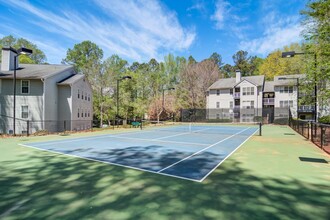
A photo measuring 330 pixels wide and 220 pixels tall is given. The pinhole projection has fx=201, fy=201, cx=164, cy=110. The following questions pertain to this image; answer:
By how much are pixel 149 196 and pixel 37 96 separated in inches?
860

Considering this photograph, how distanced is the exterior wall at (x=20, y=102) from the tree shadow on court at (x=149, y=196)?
17976mm

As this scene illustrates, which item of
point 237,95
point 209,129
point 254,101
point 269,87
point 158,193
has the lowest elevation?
point 209,129

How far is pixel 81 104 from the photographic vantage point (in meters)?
26.5

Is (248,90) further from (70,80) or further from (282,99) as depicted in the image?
(70,80)

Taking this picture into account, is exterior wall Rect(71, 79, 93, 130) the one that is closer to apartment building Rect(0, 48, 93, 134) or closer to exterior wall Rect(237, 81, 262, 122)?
apartment building Rect(0, 48, 93, 134)

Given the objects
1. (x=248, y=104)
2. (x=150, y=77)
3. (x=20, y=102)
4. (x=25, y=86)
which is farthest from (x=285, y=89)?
(x=20, y=102)

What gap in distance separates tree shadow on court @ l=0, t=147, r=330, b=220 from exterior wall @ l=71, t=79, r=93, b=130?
18510 mm

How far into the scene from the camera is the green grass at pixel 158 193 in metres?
3.25

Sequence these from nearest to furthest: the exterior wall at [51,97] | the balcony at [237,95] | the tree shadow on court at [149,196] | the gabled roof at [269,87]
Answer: the tree shadow on court at [149,196], the exterior wall at [51,97], the balcony at [237,95], the gabled roof at [269,87]

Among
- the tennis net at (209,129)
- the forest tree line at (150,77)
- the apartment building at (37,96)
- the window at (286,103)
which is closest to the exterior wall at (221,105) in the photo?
the forest tree line at (150,77)

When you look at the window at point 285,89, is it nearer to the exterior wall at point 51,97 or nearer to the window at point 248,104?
the window at point 248,104

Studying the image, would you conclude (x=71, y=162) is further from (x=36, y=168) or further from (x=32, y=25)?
(x=32, y=25)

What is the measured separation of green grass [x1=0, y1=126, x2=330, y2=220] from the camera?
3.25 meters

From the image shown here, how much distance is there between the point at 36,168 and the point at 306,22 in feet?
52.8
